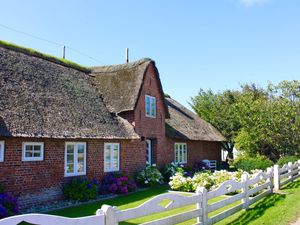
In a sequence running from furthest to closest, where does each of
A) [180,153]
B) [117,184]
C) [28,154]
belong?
[180,153], [117,184], [28,154]

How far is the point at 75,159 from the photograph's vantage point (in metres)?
14.2

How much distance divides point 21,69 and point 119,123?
18.6ft

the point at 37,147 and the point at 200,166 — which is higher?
the point at 37,147

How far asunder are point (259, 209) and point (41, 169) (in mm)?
8209

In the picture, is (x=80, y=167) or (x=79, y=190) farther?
(x=80, y=167)

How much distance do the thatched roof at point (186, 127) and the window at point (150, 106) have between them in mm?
2148

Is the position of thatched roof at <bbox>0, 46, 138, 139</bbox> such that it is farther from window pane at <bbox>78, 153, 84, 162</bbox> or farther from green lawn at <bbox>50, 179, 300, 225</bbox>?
green lawn at <bbox>50, 179, 300, 225</bbox>

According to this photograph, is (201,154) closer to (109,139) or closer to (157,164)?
(157,164)

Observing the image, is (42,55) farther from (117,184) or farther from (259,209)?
(259,209)

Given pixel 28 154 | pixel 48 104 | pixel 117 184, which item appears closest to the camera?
pixel 28 154

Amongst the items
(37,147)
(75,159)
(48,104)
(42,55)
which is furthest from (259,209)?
(42,55)

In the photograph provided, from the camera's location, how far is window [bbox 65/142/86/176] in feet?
45.5

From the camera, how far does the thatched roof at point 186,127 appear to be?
22.8 meters

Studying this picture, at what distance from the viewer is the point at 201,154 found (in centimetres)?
2648
